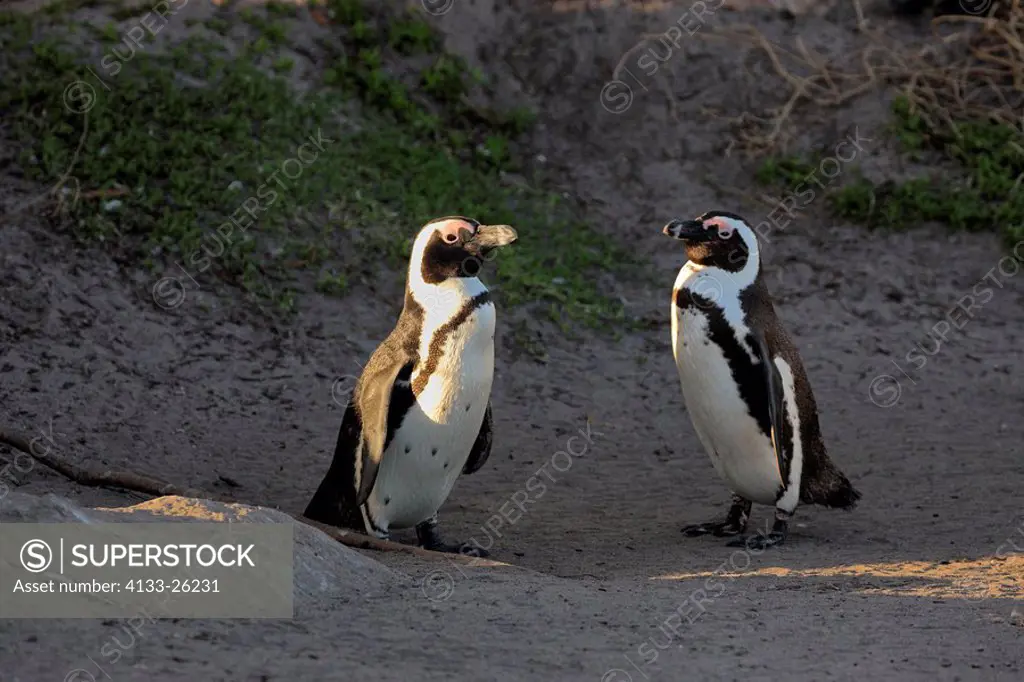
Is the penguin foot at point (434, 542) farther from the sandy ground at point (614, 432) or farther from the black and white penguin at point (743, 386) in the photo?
the black and white penguin at point (743, 386)

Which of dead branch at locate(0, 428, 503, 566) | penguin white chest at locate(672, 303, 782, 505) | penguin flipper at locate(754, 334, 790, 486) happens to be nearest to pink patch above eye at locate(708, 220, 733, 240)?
penguin white chest at locate(672, 303, 782, 505)

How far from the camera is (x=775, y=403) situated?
18.3ft

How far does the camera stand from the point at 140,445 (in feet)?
21.3

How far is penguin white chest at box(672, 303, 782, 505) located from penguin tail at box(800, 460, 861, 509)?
15cm

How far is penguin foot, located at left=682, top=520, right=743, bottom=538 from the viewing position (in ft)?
19.0

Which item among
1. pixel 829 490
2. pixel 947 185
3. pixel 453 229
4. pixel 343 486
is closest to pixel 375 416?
pixel 343 486

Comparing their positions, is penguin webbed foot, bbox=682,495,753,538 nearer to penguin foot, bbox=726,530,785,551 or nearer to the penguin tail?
penguin foot, bbox=726,530,785,551

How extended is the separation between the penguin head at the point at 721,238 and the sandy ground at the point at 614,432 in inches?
42.9

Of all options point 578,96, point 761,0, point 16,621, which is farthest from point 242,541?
point 761,0

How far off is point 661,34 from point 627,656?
23.0ft

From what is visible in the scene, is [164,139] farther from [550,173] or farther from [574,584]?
[574,584]

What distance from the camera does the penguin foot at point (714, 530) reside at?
5785mm

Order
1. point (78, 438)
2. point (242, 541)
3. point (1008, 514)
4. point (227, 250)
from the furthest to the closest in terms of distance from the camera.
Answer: point (227, 250) → point (78, 438) → point (1008, 514) → point (242, 541)

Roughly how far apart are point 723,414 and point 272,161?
371 centimetres
